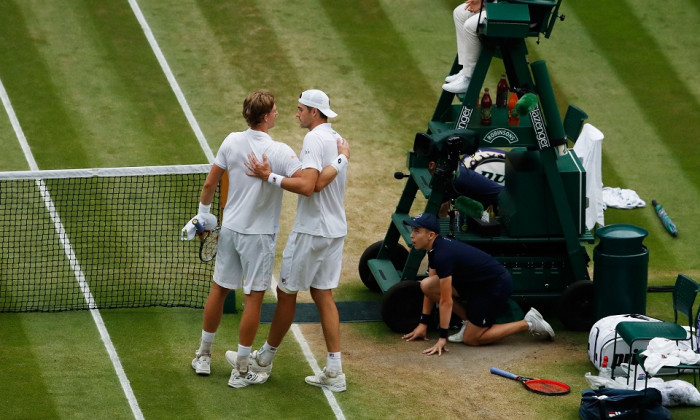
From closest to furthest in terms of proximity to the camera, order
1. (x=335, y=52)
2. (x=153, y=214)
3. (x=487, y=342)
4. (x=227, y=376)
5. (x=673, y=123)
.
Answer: (x=227, y=376), (x=487, y=342), (x=153, y=214), (x=673, y=123), (x=335, y=52)

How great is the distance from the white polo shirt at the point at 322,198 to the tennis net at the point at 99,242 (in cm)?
221

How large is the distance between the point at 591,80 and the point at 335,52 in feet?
12.7

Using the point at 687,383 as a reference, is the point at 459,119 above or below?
above

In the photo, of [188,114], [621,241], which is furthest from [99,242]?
[621,241]

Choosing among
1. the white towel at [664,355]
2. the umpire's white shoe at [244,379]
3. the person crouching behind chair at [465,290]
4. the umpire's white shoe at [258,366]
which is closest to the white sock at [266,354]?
the umpire's white shoe at [258,366]

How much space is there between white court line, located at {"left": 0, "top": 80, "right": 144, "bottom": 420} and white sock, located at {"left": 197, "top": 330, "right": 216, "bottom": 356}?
0.72 m

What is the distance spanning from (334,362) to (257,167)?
192cm

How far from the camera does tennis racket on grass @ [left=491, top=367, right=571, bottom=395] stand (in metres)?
12.0

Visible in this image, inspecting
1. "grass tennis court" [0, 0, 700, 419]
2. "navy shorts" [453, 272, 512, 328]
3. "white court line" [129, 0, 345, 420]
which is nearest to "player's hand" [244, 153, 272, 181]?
"grass tennis court" [0, 0, 700, 419]

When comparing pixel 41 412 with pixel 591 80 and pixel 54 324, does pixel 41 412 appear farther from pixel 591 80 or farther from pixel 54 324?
pixel 591 80

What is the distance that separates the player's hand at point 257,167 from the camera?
37.5 ft

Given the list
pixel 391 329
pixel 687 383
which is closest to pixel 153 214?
pixel 391 329

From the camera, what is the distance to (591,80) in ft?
65.2

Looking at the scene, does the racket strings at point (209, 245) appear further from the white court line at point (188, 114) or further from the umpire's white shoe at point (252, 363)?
the white court line at point (188, 114)
